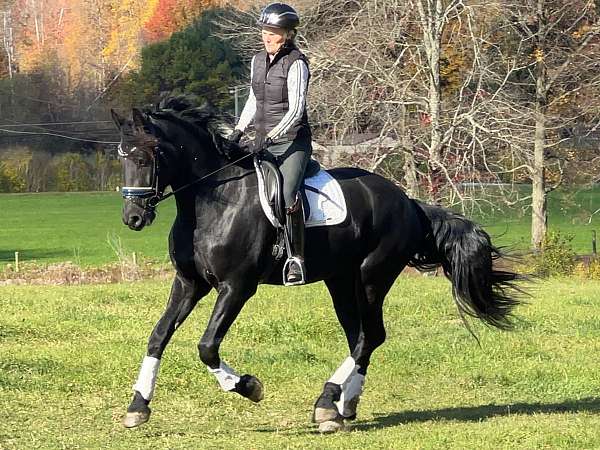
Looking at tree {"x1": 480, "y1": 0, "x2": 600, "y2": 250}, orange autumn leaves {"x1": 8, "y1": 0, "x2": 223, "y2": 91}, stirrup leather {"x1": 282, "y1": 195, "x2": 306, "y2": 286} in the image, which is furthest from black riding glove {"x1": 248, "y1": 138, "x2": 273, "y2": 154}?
orange autumn leaves {"x1": 8, "y1": 0, "x2": 223, "y2": 91}

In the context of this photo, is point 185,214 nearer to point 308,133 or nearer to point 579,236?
point 308,133

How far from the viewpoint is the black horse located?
25.0 feet

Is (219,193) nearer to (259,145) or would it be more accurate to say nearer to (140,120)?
(259,145)

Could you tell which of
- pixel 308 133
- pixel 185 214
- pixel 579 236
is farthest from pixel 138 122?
pixel 579 236

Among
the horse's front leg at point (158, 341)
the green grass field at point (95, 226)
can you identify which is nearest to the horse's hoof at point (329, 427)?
the horse's front leg at point (158, 341)

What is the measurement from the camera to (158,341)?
786cm

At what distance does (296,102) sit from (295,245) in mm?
1059

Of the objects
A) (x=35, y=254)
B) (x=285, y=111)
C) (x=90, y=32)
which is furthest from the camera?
(x=90, y=32)

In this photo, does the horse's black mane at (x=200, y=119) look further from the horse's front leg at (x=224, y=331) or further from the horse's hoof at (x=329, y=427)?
the horse's hoof at (x=329, y=427)

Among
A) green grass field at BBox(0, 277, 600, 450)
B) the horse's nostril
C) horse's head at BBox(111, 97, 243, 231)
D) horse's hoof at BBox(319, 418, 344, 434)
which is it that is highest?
horse's head at BBox(111, 97, 243, 231)

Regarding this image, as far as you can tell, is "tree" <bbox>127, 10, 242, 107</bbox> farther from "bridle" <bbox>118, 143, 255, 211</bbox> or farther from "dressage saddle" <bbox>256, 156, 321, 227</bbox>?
"bridle" <bbox>118, 143, 255, 211</bbox>

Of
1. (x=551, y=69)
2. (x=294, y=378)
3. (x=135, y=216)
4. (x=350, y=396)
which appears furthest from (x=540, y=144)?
(x=135, y=216)

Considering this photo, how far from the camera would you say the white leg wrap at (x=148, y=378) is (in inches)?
305

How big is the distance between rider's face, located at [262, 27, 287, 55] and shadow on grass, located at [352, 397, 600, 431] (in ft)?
9.78
